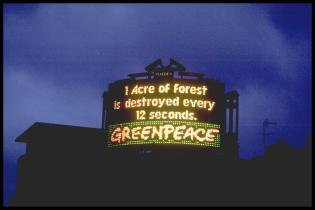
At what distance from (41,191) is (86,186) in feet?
11.3

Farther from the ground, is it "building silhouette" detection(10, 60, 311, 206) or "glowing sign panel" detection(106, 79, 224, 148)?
"glowing sign panel" detection(106, 79, 224, 148)

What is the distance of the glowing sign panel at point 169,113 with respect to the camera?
41.4 metres

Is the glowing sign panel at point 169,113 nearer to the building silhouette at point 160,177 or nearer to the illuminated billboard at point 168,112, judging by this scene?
the illuminated billboard at point 168,112

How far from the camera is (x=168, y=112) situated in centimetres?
4153

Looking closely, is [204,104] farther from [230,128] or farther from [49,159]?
[49,159]

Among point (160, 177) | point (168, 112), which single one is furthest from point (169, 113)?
point (160, 177)

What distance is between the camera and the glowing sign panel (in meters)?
41.4

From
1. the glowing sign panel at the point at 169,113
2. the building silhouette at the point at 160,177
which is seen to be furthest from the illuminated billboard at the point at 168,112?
the building silhouette at the point at 160,177

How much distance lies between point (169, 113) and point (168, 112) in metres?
0.09

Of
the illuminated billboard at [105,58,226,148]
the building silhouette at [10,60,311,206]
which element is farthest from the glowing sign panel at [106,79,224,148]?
the building silhouette at [10,60,311,206]

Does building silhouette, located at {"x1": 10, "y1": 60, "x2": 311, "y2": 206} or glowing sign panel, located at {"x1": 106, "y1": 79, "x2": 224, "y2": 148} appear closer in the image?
glowing sign panel, located at {"x1": 106, "y1": 79, "x2": 224, "y2": 148}

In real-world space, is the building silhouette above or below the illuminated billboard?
below

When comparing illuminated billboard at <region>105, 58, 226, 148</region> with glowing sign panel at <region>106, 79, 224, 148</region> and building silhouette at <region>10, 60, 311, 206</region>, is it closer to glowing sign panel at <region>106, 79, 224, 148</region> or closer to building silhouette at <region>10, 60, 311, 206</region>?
glowing sign panel at <region>106, 79, 224, 148</region>

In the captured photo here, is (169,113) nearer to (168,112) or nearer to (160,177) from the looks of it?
(168,112)
